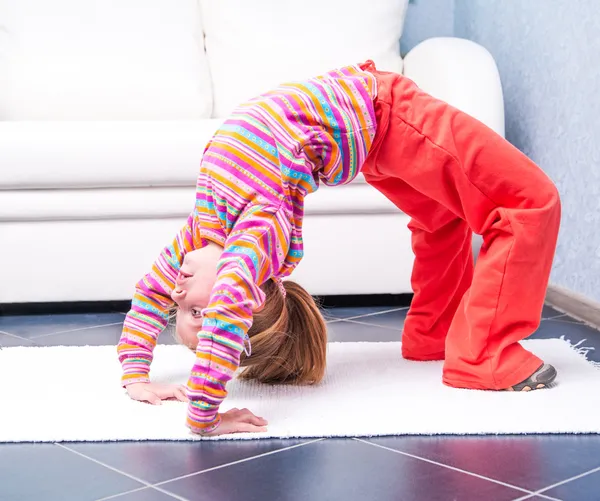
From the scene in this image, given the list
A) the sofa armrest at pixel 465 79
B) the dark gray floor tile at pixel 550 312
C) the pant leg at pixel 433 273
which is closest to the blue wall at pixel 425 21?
the sofa armrest at pixel 465 79

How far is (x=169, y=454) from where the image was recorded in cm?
105

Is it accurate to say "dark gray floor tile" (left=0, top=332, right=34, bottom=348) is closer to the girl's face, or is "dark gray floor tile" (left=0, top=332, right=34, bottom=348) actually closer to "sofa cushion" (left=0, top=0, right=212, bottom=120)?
the girl's face

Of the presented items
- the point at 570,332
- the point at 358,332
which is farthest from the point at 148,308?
the point at 570,332

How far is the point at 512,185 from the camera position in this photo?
→ 53.0 inches

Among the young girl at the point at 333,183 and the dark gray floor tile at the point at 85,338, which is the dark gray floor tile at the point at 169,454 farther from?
the dark gray floor tile at the point at 85,338

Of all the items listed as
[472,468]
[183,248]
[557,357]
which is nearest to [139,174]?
[183,248]

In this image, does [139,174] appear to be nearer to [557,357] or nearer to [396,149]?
[396,149]

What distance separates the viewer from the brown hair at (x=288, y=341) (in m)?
1.29

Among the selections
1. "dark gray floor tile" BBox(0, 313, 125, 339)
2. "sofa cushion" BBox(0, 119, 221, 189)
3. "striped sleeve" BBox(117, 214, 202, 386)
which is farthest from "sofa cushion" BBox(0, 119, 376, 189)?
"striped sleeve" BBox(117, 214, 202, 386)

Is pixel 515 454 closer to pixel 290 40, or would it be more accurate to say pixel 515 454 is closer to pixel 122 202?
pixel 122 202

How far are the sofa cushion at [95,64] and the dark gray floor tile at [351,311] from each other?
2.49 feet

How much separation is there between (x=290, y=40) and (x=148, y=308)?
1.37 metres

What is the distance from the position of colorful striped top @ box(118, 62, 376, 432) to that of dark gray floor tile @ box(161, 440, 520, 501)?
0.14 metres

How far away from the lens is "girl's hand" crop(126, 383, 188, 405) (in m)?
1.27
